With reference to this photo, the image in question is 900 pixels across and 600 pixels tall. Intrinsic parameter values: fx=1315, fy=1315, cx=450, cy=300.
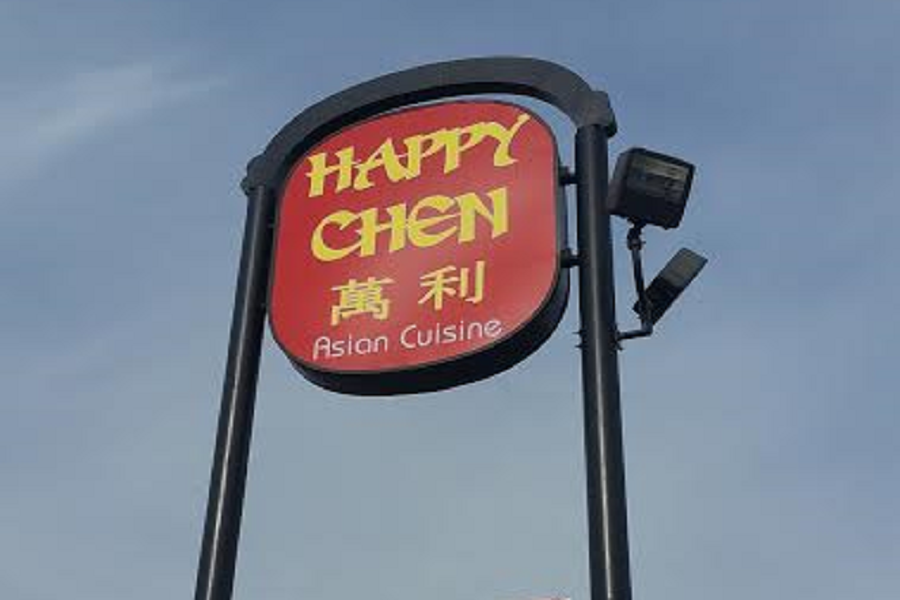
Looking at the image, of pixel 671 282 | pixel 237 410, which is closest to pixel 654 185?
pixel 671 282

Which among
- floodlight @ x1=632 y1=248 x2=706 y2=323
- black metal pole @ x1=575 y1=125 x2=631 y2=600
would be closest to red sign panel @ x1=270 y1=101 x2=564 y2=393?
black metal pole @ x1=575 y1=125 x2=631 y2=600

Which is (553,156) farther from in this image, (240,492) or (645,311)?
(240,492)

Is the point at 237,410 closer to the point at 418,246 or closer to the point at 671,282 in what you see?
the point at 418,246

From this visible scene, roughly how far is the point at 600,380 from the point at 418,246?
1.75 meters

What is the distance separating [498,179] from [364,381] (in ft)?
4.75

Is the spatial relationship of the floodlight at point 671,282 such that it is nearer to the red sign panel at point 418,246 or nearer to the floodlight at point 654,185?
the floodlight at point 654,185

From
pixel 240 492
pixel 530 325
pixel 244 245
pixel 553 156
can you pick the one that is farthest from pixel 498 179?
pixel 240 492

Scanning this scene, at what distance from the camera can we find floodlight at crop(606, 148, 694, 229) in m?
6.88

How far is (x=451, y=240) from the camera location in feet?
25.3

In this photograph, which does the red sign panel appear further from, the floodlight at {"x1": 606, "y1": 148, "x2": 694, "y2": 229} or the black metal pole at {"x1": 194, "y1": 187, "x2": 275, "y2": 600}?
the floodlight at {"x1": 606, "y1": 148, "x2": 694, "y2": 229}

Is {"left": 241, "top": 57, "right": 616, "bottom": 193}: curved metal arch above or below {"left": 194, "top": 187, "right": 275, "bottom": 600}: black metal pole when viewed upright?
above

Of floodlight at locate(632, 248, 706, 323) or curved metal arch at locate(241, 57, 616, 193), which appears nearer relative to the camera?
floodlight at locate(632, 248, 706, 323)

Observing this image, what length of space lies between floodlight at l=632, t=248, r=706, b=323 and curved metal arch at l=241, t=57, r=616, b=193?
117 centimetres

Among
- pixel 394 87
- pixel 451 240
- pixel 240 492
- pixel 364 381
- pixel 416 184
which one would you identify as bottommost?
pixel 240 492
